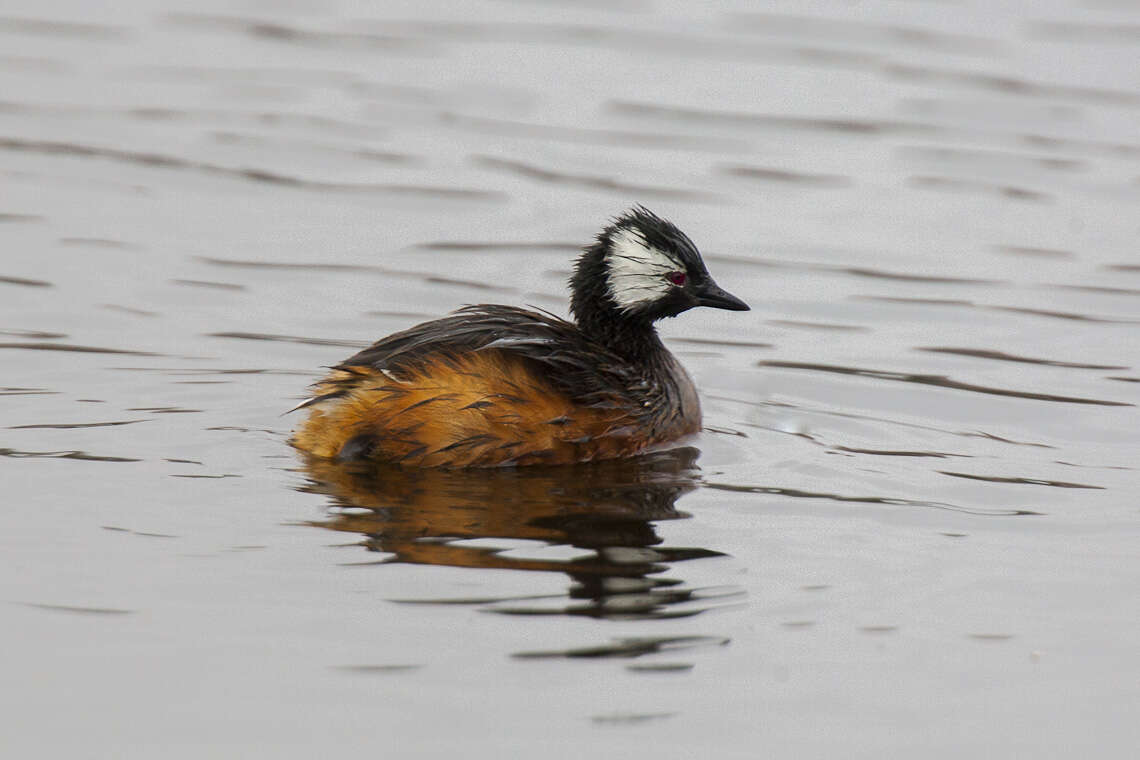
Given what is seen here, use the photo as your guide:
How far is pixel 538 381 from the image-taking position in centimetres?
825

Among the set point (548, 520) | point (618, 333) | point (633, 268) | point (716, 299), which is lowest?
point (548, 520)

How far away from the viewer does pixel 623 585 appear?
21.7ft

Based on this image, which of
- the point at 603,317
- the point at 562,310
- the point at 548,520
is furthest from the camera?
the point at 562,310

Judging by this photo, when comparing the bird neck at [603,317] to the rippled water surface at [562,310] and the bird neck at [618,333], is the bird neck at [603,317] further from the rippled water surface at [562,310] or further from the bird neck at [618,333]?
the rippled water surface at [562,310]

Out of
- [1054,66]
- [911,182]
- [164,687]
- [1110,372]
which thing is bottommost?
[164,687]

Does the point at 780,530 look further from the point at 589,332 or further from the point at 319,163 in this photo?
the point at 319,163

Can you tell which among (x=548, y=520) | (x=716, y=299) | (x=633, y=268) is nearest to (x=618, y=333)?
(x=633, y=268)

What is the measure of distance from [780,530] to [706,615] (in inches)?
43.1

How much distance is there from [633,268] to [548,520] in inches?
72.4

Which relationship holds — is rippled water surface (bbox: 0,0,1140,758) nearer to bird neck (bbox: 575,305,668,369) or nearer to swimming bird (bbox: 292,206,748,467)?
swimming bird (bbox: 292,206,748,467)

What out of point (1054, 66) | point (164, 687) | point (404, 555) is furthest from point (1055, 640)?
point (1054, 66)

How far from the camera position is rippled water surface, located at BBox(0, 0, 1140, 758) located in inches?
227

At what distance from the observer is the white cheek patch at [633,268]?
8812 mm

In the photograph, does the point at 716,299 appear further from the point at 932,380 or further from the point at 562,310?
the point at 562,310
